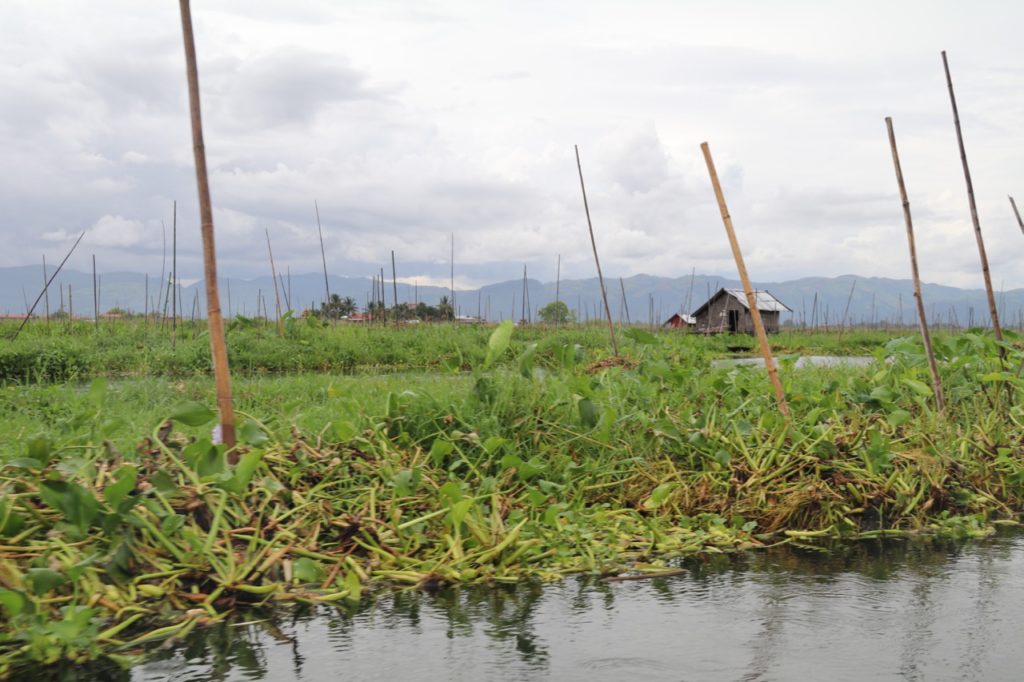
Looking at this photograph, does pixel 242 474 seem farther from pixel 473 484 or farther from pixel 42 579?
pixel 473 484

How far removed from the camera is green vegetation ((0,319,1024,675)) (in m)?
2.65

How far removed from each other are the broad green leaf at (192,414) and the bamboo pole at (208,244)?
0.05 metres

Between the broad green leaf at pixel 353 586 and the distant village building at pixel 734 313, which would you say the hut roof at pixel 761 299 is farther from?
the broad green leaf at pixel 353 586

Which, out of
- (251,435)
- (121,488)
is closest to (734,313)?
(251,435)

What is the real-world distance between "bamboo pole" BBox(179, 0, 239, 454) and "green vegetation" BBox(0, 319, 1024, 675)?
9 cm

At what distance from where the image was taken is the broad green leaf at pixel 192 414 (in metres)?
3.03

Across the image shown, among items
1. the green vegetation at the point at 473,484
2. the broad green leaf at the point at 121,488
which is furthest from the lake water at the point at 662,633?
the broad green leaf at the point at 121,488

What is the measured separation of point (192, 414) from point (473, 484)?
1.18 metres

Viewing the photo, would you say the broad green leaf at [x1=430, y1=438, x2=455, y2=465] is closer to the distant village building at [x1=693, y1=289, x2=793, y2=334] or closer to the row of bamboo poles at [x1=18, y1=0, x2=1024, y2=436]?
the row of bamboo poles at [x1=18, y1=0, x2=1024, y2=436]

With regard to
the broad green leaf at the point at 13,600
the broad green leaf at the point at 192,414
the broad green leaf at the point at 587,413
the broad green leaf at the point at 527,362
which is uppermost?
the broad green leaf at the point at 527,362

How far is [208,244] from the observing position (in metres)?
3.11

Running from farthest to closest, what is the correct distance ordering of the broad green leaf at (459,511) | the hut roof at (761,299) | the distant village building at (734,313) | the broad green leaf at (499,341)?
the hut roof at (761,299) → the distant village building at (734,313) → the broad green leaf at (499,341) → the broad green leaf at (459,511)

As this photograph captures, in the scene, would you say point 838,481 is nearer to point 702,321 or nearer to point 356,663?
point 356,663

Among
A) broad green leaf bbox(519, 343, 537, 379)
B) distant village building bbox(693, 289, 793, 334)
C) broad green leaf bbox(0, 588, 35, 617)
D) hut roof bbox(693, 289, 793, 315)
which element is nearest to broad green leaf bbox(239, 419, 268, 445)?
broad green leaf bbox(0, 588, 35, 617)
